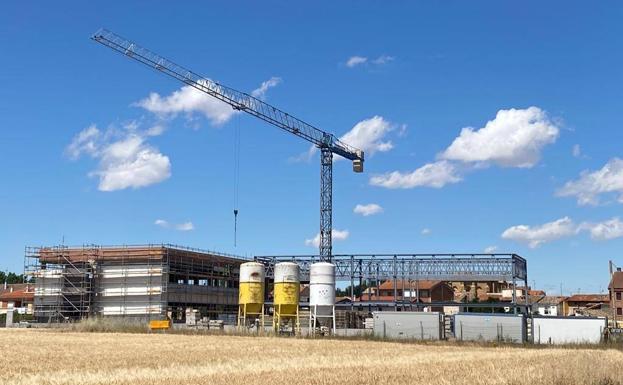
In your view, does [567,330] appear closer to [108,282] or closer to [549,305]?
[108,282]

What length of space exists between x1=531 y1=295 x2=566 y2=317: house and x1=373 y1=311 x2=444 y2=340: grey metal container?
65930 millimetres

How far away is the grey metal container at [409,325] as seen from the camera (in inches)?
2288

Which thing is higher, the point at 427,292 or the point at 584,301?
the point at 427,292

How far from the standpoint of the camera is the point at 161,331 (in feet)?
215

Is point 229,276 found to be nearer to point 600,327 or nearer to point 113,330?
point 113,330

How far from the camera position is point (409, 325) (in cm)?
5906

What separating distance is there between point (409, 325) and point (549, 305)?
80655mm

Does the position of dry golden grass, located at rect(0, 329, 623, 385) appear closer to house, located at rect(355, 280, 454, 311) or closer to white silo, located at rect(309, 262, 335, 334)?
white silo, located at rect(309, 262, 335, 334)

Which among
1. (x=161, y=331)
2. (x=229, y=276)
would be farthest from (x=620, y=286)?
(x=161, y=331)

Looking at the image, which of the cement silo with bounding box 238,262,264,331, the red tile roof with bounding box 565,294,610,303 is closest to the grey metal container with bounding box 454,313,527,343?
the cement silo with bounding box 238,262,264,331

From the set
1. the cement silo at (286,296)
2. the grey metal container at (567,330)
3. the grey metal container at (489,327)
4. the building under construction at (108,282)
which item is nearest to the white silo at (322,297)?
the cement silo at (286,296)

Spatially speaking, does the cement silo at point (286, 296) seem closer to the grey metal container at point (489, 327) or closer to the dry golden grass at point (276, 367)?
the grey metal container at point (489, 327)

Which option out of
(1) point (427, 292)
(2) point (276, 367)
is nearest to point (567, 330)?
(2) point (276, 367)

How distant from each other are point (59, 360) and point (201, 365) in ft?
22.0
